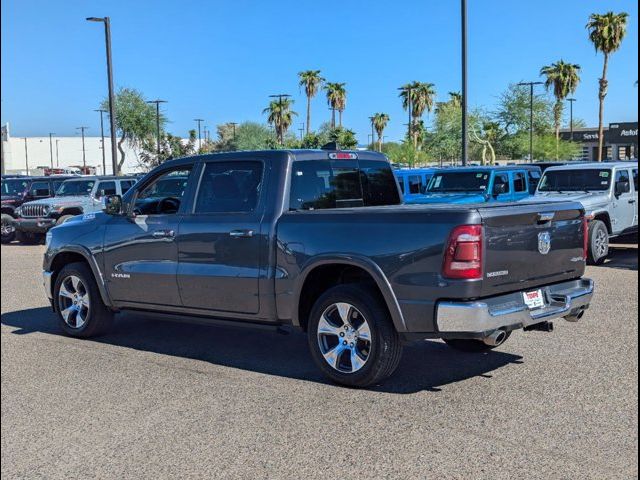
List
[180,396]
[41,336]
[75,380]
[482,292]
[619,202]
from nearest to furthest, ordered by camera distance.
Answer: [482,292]
[180,396]
[75,380]
[41,336]
[619,202]

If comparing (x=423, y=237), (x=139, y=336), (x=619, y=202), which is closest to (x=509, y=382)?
(x=423, y=237)

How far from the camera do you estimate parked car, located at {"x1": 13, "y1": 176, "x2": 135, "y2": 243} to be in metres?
19.7

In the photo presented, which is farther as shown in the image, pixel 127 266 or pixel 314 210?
pixel 127 266

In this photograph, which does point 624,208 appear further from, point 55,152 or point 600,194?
point 55,152

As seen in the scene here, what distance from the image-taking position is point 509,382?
5.85m

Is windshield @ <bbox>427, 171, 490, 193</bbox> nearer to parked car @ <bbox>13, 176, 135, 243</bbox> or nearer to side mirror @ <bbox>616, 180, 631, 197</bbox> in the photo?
side mirror @ <bbox>616, 180, 631, 197</bbox>

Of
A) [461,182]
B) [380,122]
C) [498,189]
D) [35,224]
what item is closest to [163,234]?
[498,189]

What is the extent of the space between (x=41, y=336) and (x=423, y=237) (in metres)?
4.64

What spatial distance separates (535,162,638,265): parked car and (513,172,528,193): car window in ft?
6.22

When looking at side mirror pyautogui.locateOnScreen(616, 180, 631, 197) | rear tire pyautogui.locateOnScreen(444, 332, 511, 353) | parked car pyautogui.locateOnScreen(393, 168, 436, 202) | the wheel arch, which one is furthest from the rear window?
parked car pyautogui.locateOnScreen(393, 168, 436, 202)

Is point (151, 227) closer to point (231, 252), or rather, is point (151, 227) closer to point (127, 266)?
point (127, 266)

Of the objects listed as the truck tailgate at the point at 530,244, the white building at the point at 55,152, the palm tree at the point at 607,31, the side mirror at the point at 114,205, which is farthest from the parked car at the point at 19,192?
the white building at the point at 55,152

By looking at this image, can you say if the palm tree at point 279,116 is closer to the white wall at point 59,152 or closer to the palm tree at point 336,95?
the palm tree at point 336,95

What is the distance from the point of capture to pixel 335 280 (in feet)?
20.3
